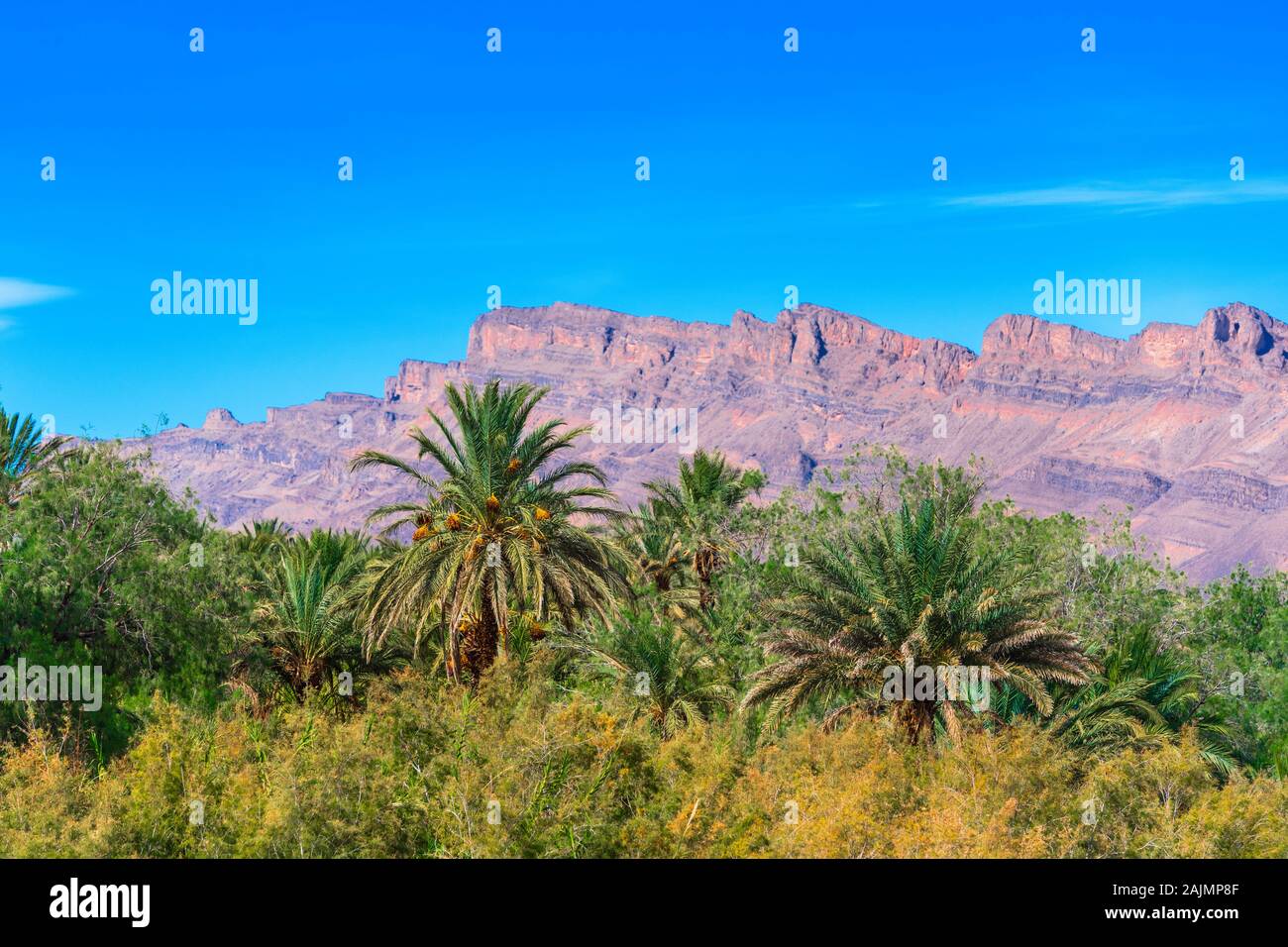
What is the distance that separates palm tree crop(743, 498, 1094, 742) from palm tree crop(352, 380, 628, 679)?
4485 millimetres

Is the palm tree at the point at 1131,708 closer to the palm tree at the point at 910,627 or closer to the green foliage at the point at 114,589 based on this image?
the palm tree at the point at 910,627

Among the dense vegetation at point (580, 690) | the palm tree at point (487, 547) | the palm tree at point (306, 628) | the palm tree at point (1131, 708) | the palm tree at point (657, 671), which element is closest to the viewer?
the dense vegetation at point (580, 690)

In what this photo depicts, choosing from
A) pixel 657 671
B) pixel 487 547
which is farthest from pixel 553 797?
pixel 657 671

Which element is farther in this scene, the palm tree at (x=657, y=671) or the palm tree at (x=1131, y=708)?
the palm tree at (x=657, y=671)

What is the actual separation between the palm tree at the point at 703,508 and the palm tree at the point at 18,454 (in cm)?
1622

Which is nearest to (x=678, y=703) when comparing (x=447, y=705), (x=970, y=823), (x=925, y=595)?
(x=925, y=595)

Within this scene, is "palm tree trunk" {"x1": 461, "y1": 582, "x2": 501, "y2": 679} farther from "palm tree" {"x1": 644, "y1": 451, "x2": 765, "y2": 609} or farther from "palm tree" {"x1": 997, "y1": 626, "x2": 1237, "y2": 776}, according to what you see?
"palm tree" {"x1": 644, "y1": 451, "x2": 765, "y2": 609}

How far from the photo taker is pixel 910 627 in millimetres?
15742

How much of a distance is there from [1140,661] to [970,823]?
398 inches

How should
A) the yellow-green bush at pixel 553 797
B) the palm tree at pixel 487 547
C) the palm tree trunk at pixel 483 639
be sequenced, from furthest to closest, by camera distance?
the palm tree trunk at pixel 483 639 < the palm tree at pixel 487 547 < the yellow-green bush at pixel 553 797

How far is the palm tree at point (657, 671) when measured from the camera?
20719mm

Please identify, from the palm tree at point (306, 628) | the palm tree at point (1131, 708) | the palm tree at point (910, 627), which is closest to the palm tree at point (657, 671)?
the palm tree at point (910, 627)
